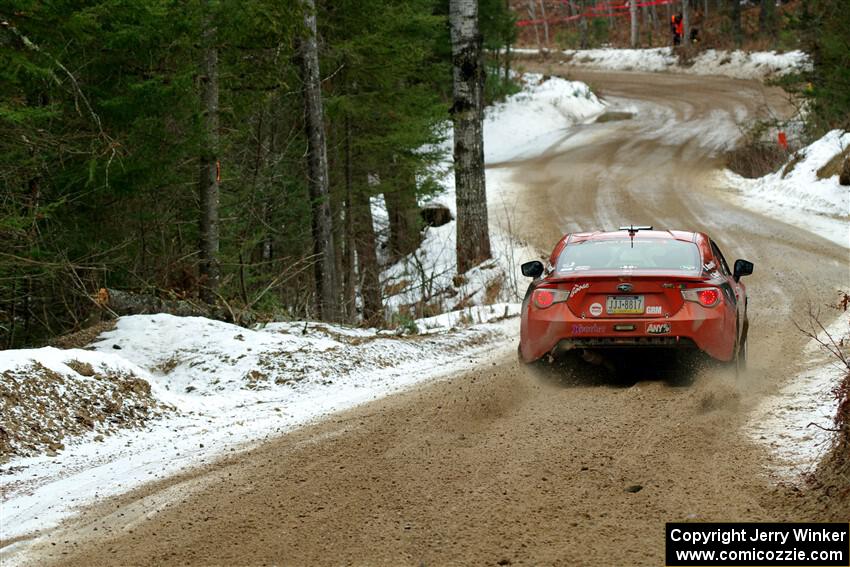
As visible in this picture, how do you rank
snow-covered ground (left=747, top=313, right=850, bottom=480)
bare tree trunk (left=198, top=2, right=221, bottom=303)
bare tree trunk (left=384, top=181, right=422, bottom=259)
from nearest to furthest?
1. snow-covered ground (left=747, top=313, right=850, bottom=480)
2. bare tree trunk (left=198, top=2, right=221, bottom=303)
3. bare tree trunk (left=384, top=181, right=422, bottom=259)

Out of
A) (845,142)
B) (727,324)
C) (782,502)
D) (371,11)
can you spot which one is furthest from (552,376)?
(845,142)

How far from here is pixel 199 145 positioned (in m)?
12.1

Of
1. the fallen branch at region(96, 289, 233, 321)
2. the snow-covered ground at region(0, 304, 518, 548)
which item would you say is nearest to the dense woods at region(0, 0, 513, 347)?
the fallen branch at region(96, 289, 233, 321)

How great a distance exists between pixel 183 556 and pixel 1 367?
152 inches

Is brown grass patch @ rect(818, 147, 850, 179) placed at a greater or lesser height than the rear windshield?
lesser

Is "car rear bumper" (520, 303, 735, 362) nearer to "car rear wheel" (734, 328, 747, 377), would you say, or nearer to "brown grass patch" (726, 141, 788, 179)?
"car rear wheel" (734, 328, 747, 377)

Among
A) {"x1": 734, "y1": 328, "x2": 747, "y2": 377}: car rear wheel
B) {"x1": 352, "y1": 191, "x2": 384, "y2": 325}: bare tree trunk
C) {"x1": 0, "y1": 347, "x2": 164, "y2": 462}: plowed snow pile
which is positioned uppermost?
{"x1": 0, "y1": 347, "x2": 164, "y2": 462}: plowed snow pile

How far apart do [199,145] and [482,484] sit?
23.0 feet

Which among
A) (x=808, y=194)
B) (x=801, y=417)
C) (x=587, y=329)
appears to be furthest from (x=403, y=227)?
(x=801, y=417)

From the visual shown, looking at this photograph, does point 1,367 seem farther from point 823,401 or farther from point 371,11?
point 371,11

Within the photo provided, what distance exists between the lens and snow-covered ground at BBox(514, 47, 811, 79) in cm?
5262

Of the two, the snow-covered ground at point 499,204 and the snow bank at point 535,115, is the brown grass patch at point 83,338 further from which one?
the snow bank at point 535,115

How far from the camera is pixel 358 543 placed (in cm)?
564

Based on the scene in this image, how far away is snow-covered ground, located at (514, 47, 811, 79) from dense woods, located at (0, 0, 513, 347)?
33.7m
